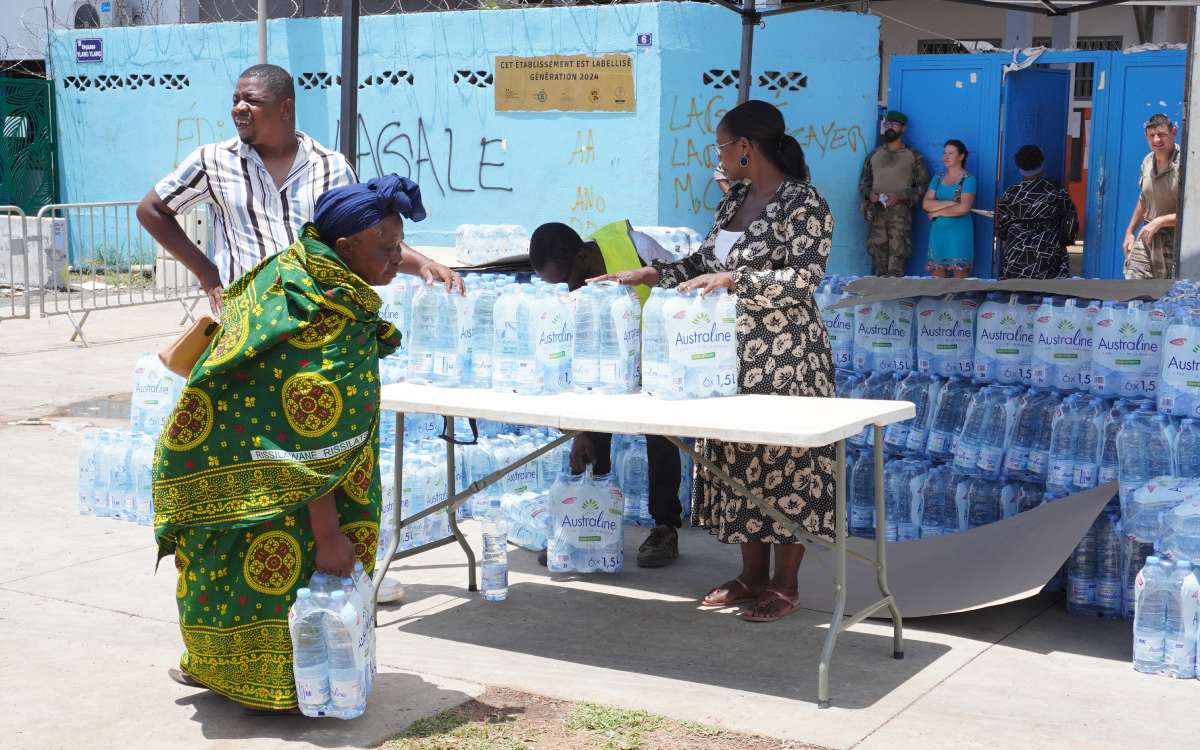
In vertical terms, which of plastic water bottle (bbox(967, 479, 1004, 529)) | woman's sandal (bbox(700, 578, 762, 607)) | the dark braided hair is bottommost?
woman's sandal (bbox(700, 578, 762, 607))

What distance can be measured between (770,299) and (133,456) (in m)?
3.54

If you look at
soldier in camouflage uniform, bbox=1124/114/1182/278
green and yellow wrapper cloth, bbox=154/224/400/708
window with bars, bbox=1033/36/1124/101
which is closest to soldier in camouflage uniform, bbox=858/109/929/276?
soldier in camouflage uniform, bbox=1124/114/1182/278

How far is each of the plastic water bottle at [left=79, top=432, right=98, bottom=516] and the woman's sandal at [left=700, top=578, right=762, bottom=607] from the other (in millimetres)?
3328

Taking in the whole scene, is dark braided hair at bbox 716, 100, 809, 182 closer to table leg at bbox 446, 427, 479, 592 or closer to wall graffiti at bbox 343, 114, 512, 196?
table leg at bbox 446, 427, 479, 592

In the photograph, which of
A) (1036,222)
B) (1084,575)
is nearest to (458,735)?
(1084,575)

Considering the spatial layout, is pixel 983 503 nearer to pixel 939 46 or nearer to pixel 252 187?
pixel 252 187

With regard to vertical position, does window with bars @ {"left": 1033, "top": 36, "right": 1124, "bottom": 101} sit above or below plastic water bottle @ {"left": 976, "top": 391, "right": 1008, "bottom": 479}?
above

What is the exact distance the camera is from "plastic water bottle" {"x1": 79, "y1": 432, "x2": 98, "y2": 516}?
20.7ft

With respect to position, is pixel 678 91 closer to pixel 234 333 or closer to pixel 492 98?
pixel 492 98

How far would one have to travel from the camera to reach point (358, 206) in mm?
3598

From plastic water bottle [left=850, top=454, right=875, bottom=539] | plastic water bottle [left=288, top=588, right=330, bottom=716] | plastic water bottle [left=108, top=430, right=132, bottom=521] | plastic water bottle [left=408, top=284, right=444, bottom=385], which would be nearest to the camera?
plastic water bottle [left=288, top=588, right=330, bottom=716]

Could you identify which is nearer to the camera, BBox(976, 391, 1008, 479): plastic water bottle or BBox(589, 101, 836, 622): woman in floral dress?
BBox(589, 101, 836, 622): woman in floral dress

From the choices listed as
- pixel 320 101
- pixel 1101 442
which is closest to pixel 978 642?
pixel 1101 442

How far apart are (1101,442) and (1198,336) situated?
0.64 m
